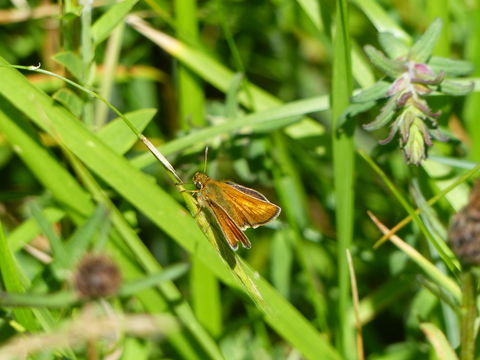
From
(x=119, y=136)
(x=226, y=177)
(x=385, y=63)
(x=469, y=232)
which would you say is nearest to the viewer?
(x=469, y=232)

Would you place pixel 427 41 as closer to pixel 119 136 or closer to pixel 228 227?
pixel 228 227

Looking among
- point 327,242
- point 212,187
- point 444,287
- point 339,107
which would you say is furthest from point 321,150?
point 444,287

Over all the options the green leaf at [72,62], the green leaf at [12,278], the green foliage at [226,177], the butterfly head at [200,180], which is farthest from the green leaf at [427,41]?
the green leaf at [12,278]

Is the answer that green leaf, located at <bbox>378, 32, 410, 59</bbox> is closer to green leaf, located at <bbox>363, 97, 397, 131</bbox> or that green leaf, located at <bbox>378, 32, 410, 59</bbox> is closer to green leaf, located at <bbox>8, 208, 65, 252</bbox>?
green leaf, located at <bbox>363, 97, 397, 131</bbox>

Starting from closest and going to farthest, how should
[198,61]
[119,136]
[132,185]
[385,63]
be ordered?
[132,185] → [385,63] → [119,136] → [198,61]

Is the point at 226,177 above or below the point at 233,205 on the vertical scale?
above

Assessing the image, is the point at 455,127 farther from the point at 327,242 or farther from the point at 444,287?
the point at 444,287

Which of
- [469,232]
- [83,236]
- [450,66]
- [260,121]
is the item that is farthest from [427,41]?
[83,236]
